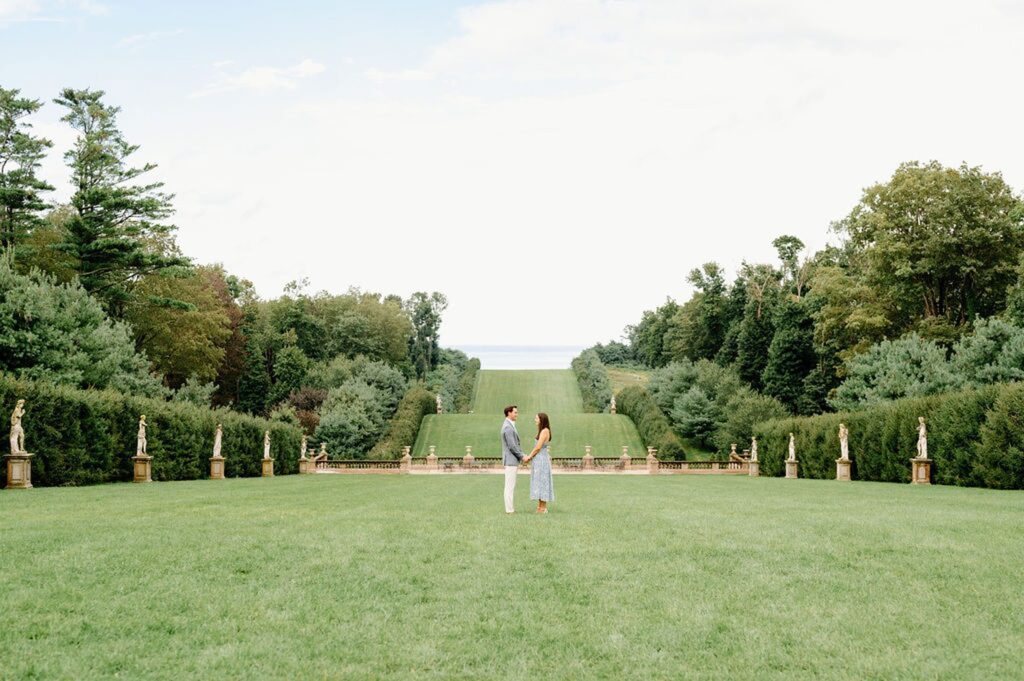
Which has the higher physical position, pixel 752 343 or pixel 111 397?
pixel 752 343

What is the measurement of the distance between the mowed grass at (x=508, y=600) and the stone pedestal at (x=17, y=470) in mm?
11067

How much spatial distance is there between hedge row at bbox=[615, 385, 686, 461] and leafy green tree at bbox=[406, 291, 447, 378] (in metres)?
36.5

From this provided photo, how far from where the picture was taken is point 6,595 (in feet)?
21.4

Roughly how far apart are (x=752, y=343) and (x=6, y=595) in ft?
224

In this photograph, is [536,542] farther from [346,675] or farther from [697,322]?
[697,322]

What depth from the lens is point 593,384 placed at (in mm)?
86812

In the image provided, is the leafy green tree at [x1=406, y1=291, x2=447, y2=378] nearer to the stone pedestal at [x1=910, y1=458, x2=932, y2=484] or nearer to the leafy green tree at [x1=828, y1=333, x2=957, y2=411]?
the leafy green tree at [x1=828, y1=333, x2=957, y2=411]

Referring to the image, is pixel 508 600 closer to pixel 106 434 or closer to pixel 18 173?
pixel 106 434

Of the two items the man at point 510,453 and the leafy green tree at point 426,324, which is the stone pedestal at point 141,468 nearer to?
the man at point 510,453

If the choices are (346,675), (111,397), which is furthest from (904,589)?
(111,397)

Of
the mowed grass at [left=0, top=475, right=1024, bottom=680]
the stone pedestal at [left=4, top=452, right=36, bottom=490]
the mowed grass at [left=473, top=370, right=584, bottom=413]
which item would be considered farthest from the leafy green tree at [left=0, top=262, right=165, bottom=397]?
the mowed grass at [left=473, top=370, right=584, bottom=413]

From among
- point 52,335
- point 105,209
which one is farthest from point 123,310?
point 52,335

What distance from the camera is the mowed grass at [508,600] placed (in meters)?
5.31

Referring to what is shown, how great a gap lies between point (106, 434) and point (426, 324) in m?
83.3
